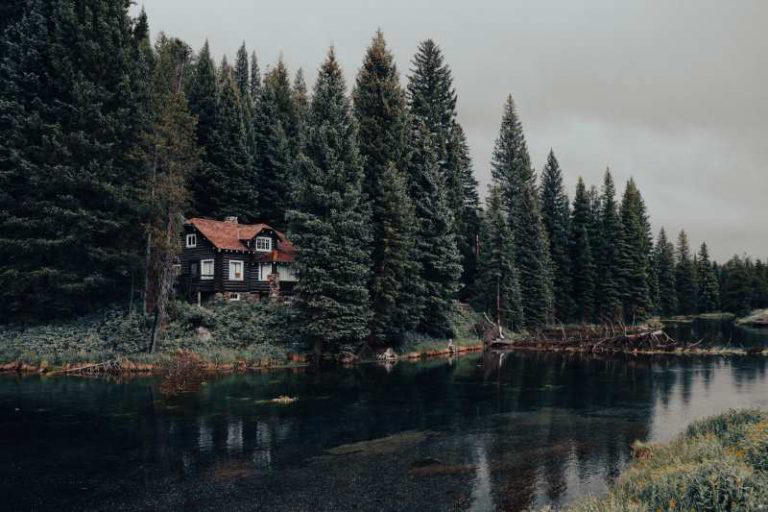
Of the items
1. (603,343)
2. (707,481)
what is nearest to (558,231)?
(603,343)

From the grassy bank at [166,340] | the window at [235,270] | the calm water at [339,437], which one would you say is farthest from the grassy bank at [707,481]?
the window at [235,270]

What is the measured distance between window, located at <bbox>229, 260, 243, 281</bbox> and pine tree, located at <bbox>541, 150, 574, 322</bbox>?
4435 centimetres

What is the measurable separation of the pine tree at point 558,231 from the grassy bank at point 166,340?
42.3 metres

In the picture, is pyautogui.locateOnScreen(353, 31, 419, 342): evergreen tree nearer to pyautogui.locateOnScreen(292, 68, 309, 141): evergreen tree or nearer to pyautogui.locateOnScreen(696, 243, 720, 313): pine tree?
pyautogui.locateOnScreen(292, 68, 309, 141): evergreen tree

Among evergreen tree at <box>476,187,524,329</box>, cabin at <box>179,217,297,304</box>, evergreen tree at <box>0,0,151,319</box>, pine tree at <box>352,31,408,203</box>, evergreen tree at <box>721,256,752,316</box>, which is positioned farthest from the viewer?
evergreen tree at <box>721,256,752,316</box>

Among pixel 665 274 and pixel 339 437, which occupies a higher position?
pixel 665 274

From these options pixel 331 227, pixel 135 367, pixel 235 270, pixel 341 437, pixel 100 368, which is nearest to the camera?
pixel 341 437

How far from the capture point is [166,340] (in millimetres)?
42156

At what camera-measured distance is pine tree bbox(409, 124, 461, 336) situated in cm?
→ 5259

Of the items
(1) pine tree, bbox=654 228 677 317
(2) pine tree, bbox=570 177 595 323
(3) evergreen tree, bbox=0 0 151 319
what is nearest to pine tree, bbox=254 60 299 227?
(3) evergreen tree, bbox=0 0 151 319

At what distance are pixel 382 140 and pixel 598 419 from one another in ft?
112

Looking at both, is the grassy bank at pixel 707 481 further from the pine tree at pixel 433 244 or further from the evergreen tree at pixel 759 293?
the evergreen tree at pixel 759 293

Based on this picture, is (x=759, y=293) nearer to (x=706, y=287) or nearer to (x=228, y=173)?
(x=706, y=287)

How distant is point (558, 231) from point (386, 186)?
44161mm
